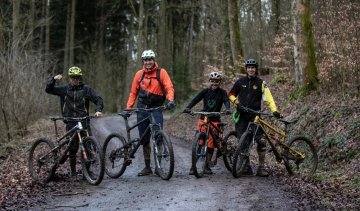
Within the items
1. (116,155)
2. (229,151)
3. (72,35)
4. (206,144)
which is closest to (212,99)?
(206,144)

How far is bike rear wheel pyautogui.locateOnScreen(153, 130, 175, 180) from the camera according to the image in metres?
9.63

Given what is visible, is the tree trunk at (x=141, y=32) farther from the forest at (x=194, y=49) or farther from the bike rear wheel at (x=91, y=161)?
the bike rear wheel at (x=91, y=161)

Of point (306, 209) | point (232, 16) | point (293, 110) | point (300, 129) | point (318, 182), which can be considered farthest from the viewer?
point (232, 16)

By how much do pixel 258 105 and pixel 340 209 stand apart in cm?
358

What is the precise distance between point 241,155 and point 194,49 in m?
39.6

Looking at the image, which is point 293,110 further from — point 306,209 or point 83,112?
point 306,209

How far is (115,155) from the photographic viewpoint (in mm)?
10391

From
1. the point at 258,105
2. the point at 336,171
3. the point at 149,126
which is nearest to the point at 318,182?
the point at 336,171

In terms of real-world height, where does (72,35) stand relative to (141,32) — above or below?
above

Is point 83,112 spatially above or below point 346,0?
below

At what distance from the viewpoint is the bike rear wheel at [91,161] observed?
9438 mm

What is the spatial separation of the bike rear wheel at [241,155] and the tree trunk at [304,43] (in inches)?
249

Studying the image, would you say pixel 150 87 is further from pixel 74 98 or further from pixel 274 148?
pixel 274 148

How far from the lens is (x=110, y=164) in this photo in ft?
35.1
